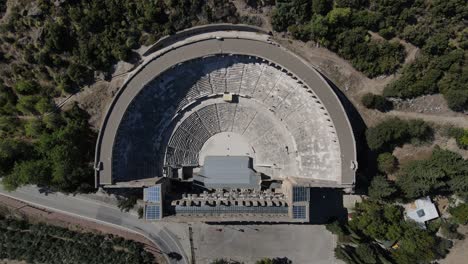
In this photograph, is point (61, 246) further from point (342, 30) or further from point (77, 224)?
point (342, 30)

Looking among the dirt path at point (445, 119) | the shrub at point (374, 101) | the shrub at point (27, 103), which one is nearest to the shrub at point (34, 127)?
the shrub at point (27, 103)

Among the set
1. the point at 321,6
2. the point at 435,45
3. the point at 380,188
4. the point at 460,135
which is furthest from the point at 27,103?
the point at 460,135

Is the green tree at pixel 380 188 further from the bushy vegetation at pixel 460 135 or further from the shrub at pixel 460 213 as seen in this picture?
the bushy vegetation at pixel 460 135

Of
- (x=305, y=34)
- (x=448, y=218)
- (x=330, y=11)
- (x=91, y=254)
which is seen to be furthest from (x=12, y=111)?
(x=448, y=218)

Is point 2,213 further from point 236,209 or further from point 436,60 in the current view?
point 436,60

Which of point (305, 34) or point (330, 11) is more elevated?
point (330, 11)
